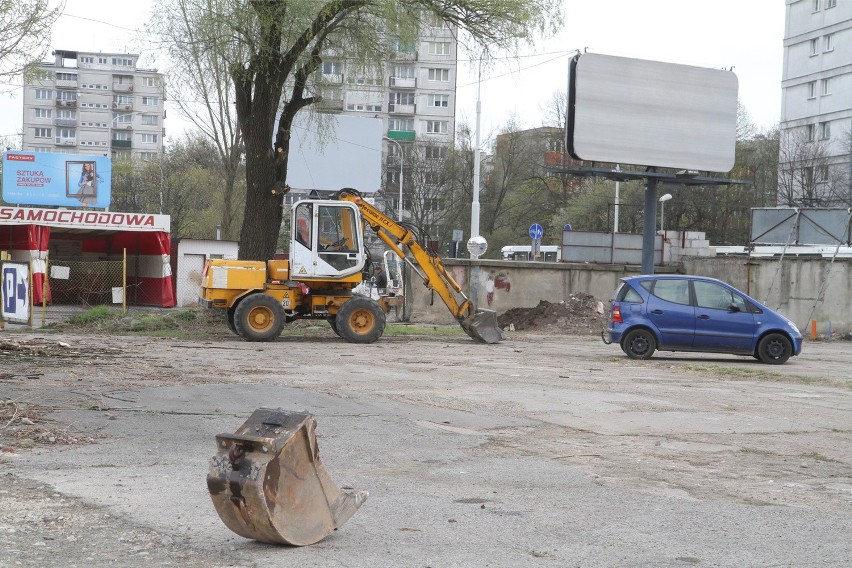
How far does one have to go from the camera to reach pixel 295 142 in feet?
154

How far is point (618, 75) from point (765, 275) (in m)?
7.98

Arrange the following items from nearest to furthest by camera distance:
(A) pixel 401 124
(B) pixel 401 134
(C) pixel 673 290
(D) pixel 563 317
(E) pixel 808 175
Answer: (C) pixel 673 290
(D) pixel 563 317
(E) pixel 808 175
(B) pixel 401 134
(A) pixel 401 124

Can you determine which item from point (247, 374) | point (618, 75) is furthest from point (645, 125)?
point (247, 374)

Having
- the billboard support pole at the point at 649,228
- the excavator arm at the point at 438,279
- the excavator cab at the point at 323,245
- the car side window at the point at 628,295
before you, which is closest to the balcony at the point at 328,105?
the excavator arm at the point at 438,279

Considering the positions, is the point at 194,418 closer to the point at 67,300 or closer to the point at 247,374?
the point at 247,374

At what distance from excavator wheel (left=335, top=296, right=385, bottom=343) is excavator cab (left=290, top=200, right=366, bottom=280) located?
2.50ft

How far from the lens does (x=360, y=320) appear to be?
78.7 feet

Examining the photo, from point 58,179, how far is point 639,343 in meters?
36.6

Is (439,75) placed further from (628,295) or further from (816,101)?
(628,295)

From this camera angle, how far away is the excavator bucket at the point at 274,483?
545 centimetres

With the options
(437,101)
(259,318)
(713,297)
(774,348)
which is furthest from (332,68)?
(437,101)

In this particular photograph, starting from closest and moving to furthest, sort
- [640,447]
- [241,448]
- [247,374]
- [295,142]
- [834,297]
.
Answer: [241,448], [640,447], [247,374], [834,297], [295,142]

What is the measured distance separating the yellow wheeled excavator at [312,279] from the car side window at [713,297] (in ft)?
24.3

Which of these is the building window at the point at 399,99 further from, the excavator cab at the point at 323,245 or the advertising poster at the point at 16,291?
the advertising poster at the point at 16,291
